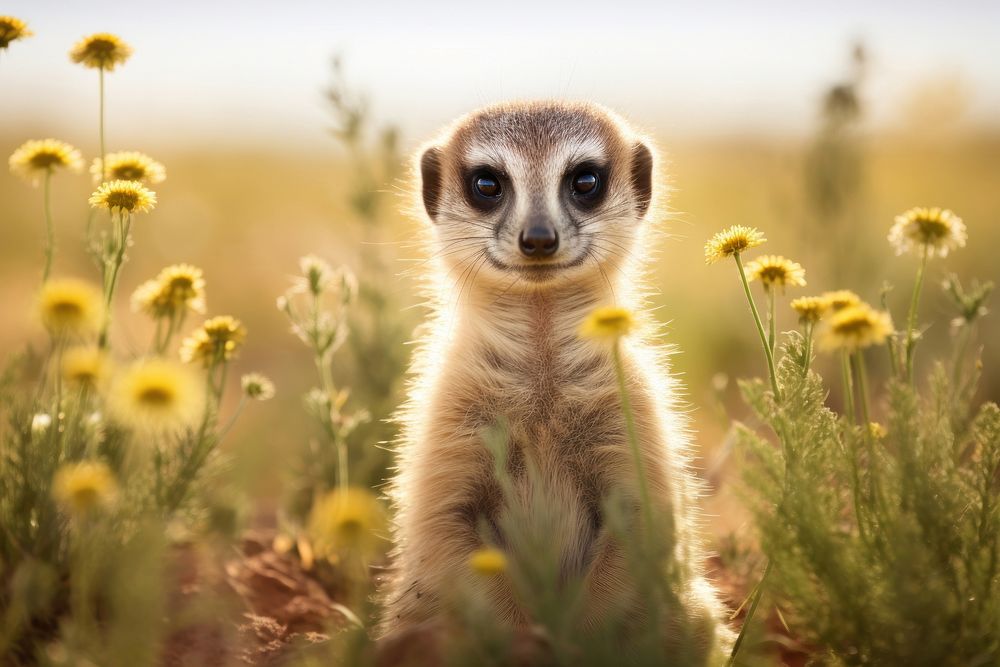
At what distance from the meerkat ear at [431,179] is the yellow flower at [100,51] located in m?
1.46

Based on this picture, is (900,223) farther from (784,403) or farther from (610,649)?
(610,649)

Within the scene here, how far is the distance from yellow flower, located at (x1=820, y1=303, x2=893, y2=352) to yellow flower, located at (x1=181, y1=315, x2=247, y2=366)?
5.85ft

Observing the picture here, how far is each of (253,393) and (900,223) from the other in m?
2.09

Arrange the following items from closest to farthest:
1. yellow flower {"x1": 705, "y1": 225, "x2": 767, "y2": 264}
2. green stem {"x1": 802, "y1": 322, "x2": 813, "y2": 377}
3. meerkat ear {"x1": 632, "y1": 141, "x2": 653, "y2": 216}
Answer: green stem {"x1": 802, "y1": 322, "x2": 813, "y2": 377} → yellow flower {"x1": 705, "y1": 225, "x2": 767, "y2": 264} → meerkat ear {"x1": 632, "y1": 141, "x2": 653, "y2": 216}

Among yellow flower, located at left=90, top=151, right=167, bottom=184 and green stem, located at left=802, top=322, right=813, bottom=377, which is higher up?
yellow flower, located at left=90, top=151, right=167, bottom=184

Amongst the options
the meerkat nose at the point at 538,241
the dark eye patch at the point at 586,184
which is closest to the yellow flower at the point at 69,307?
the meerkat nose at the point at 538,241

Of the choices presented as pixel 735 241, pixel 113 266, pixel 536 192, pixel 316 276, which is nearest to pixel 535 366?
pixel 536 192

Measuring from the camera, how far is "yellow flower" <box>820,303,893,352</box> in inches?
81.9

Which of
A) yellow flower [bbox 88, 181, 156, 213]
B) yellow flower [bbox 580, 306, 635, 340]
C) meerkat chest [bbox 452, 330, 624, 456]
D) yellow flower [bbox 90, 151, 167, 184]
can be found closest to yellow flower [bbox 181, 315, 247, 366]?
yellow flower [bbox 88, 181, 156, 213]

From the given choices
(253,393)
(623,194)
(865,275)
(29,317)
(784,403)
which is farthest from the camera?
(865,275)

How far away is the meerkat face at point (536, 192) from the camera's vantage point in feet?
11.1

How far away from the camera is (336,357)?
510cm

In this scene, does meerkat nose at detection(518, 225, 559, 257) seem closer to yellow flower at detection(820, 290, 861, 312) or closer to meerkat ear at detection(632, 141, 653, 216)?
meerkat ear at detection(632, 141, 653, 216)

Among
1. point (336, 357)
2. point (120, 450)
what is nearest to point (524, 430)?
point (120, 450)
